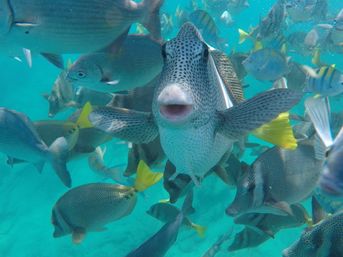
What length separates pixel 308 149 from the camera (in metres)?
2.68

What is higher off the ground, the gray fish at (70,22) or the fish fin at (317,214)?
the gray fish at (70,22)

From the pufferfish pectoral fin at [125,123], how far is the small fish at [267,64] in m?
3.66

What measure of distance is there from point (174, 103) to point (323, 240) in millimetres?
1375

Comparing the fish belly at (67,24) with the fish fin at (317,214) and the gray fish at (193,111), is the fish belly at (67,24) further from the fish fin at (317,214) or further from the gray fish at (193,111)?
the fish fin at (317,214)

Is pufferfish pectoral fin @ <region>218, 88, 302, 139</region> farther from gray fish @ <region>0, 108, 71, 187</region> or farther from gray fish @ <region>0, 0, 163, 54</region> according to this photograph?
gray fish @ <region>0, 108, 71, 187</region>

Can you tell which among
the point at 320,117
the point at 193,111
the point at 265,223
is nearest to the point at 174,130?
the point at 193,111

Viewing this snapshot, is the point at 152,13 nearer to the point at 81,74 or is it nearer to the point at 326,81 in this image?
the point at 81,74

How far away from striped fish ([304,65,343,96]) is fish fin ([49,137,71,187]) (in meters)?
3.28

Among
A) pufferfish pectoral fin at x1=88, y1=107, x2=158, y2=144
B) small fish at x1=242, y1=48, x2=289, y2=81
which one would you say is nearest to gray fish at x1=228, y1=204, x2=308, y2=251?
A: pufferfish pectoral fin at x1=88, y1=107, x2=158, y2=144

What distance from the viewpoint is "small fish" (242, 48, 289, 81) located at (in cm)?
539

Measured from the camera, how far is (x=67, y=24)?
291 cm

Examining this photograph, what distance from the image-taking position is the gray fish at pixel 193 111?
150 cm

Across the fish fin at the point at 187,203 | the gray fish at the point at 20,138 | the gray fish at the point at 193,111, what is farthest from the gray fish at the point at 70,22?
the fish fin at the point at 187,203

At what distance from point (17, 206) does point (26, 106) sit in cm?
927
